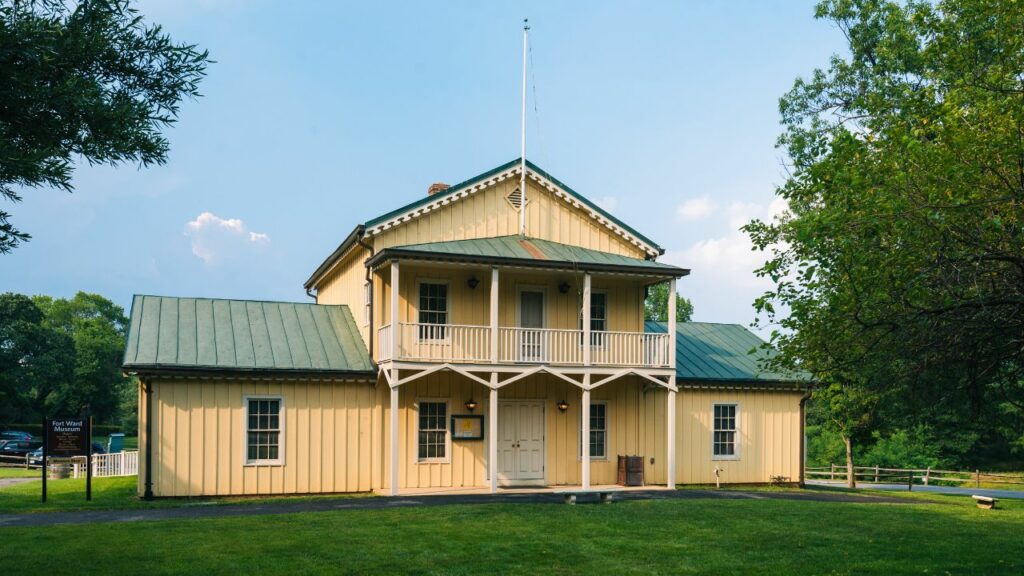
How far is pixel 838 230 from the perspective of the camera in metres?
12.5

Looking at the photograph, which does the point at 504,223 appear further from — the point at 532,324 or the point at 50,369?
the point at 50,369

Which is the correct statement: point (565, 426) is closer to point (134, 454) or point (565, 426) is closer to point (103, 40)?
point (134, 454)

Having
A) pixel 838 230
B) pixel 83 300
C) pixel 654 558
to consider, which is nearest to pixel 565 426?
pixel 654 558

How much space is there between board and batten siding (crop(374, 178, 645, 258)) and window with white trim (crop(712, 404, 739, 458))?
4.93m

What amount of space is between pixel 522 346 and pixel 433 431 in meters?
3.07

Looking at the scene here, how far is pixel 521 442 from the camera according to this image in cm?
2372

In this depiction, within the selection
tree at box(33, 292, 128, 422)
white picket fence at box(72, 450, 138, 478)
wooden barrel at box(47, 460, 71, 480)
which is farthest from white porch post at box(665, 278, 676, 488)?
tree at box(33, 292, 128, 422)

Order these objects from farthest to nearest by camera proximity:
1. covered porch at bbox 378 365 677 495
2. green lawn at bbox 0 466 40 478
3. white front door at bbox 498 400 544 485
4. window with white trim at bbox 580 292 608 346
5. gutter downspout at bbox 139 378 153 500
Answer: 1. green lawn at bbox 0 466 40 478
2. window with white trim at bbox 580 292 608 346
3. white front door at bbox 498 400 544 485
4. covered porch at bbox 378 365 677 495
5. gutter downspout at bbox 139 378 153 500

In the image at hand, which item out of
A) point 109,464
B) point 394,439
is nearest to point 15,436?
point 109,464

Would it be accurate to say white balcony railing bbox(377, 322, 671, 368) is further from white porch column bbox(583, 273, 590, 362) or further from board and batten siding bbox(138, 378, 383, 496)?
board and batten siding bbox(138, 378, 383, 496)

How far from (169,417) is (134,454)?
10.3 meters

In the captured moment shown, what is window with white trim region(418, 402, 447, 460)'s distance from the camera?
22.8m

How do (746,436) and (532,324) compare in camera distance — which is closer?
(532,324)

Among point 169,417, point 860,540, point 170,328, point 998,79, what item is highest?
point 998,79
